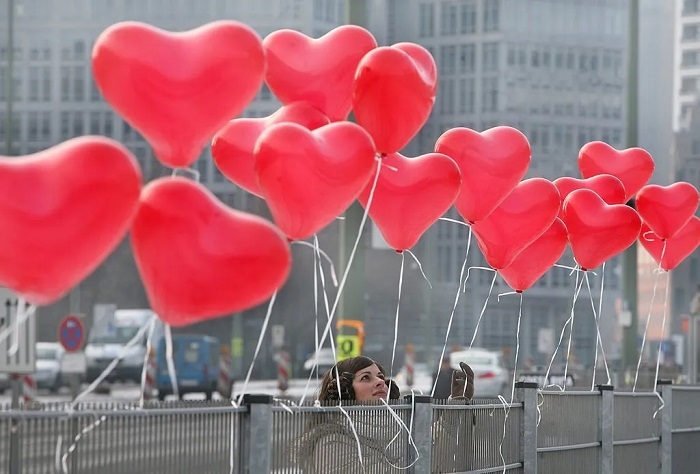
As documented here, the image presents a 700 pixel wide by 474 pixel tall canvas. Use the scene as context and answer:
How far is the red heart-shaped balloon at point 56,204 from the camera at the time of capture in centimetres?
604

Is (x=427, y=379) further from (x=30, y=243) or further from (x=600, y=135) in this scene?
(x=30, y=243)

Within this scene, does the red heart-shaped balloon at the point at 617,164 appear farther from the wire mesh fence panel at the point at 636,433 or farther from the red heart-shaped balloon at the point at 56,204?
the red heart-shaped balloon at the point at 56,204

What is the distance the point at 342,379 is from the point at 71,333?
1829cm

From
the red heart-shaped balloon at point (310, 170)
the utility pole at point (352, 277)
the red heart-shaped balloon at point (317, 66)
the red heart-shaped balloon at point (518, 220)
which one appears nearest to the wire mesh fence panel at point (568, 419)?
the red heart-shaped balloon at point (518, 220)

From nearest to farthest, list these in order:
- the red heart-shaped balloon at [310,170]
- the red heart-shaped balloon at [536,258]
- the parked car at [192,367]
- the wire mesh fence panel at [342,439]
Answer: the wire mesh fence panel at [342,439] < the red heart-shaped balloon at [310,170] < the red heart-shaped balloon at [536,258] < the parked car at [192,367]

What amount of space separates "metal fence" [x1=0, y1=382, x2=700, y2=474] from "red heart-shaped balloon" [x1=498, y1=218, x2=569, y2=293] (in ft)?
3.01

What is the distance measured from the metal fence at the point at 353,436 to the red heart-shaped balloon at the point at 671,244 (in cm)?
112

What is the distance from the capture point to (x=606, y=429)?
12102 millimetres

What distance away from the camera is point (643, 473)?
42.9 feet

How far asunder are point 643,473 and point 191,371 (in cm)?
3261

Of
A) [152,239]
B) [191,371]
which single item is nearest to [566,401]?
[152,239]

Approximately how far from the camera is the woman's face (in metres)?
8.57

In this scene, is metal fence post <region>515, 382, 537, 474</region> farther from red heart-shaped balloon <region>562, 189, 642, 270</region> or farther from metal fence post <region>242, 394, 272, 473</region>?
metal fence post <region>242, 394, 272, 473</region>

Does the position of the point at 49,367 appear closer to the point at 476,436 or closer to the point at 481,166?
the point at 481,166
